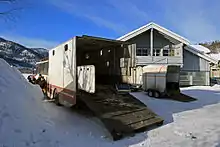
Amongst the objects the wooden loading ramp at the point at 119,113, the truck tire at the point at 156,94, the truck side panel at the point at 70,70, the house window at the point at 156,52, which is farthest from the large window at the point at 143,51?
the truck side panel at the point at 70,70

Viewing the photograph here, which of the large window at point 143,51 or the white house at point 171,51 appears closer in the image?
the white house at point 171,51

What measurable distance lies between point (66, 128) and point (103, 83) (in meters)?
4.55

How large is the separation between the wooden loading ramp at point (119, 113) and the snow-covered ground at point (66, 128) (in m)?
0.27

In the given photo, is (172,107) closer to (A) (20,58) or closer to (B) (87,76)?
(B) (87,76)

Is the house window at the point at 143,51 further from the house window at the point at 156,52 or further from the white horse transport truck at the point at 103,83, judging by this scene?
the white horse transport truck at the point at 103,83

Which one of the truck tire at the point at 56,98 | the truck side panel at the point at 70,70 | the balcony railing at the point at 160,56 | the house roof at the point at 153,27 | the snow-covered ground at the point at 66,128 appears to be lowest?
the snow-covered ground at the point at 66,128

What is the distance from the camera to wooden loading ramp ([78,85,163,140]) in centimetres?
658

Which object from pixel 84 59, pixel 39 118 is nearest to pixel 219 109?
pixel 84 59

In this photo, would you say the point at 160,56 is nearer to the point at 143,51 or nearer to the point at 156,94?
the point at 143,51

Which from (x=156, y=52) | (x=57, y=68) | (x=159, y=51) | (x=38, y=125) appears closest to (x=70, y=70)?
(x=38, y=125)

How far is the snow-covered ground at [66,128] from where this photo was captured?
232 inches

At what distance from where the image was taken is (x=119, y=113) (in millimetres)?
7332

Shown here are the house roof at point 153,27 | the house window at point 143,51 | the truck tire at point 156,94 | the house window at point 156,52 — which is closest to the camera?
the truck tire at point 156,94

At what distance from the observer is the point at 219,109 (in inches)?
414
